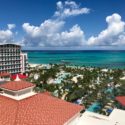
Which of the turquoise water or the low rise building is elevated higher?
the low rise building

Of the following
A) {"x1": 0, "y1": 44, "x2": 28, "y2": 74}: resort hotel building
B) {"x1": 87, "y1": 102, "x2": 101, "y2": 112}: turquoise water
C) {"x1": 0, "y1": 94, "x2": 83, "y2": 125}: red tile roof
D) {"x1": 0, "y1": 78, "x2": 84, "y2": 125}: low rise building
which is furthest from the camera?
{"x1": 0, "y1": 44, "x2": 28, "y2": 74}: resort hotel building

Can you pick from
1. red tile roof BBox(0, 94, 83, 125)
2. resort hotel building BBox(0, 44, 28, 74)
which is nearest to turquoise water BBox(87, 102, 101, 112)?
red tile roof BBox(0, 94, 83, 125)

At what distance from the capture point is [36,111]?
17953mm

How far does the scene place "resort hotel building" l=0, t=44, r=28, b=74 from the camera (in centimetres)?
7075

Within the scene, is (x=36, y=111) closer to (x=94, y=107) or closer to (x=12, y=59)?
(x=94, y=107)

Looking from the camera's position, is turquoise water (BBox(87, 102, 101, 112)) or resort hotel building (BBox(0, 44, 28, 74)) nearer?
turquoise water (BBox(87, 102, 101, 112))

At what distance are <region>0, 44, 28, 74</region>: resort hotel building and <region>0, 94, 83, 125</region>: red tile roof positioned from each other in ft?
175

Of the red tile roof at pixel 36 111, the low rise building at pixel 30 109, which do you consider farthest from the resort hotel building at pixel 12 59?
the red tile roof at pixel 36 111

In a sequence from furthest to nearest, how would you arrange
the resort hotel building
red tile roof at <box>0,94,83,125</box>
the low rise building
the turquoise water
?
the resort hotel building
the turquoise water
the low rise building
red tile roof at <box>0,94,83,125</box>

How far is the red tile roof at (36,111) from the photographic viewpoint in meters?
16.5

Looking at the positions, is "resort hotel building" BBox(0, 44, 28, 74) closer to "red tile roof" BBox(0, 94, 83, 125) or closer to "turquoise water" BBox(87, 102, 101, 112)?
"turquoise water" BBox(87, 102, 101, 112)

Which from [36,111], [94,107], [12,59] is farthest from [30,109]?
[12,59]

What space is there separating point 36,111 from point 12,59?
5814cm

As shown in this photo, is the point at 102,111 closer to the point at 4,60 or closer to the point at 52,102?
the point at 52,102
